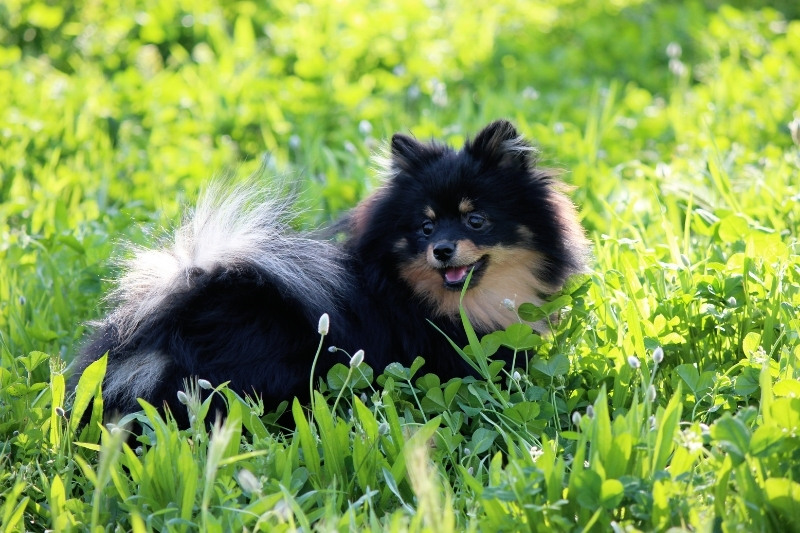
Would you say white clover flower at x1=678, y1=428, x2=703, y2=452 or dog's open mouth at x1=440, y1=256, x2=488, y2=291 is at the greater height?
dog's open mouth at x1=440, y1=256, x2=488, y2=291

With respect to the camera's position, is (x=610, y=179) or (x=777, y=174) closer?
(x=777, y=174)

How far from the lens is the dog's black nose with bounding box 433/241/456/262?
3.31m

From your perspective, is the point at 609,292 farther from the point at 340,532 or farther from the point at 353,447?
the point at 340,532

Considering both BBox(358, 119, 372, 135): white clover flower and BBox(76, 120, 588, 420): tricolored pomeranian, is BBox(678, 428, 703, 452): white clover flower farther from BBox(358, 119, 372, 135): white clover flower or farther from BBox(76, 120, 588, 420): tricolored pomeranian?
BBox(358, 119, 372, 135): white clover flower

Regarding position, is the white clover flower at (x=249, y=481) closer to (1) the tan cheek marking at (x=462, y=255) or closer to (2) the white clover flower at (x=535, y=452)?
(2) the white clover flower at (x=535, y=452)

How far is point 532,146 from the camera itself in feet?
11.9

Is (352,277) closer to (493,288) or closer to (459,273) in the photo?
(459,273)

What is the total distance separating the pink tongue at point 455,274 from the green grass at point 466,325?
26 centimetres

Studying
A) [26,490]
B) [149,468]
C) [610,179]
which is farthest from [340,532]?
[610,179]

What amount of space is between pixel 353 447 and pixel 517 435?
0.54 metres

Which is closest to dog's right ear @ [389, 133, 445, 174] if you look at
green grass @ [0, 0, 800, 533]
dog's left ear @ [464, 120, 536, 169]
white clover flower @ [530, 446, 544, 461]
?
dog's left ear @ [464, 120, 536, 169]

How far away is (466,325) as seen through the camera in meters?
3.12

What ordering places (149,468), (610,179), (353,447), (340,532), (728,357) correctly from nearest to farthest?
(340,532)
(149,468)
(353,447)
(728,357)
(610,179)

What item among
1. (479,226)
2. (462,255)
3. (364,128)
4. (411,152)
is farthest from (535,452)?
(364,128)
